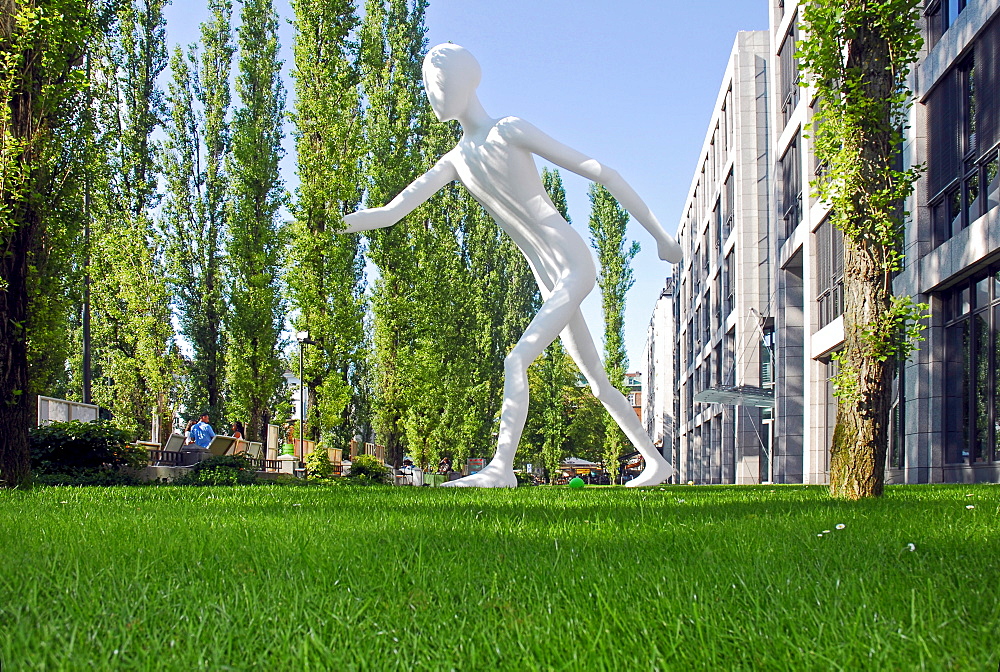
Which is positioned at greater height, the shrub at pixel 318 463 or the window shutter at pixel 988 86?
the window shutter at pixel 988 86

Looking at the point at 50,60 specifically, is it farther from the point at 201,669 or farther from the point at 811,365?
the point at 811,365

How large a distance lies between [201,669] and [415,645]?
362 mm

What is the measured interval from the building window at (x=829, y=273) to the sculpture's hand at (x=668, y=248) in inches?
629

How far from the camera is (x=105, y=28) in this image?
1991cm

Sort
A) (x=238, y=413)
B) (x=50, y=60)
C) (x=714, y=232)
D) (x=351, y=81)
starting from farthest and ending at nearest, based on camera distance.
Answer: (x=714, y=232) < (x=238, y=413) < (x=351, y=81) < (x=50, y=60)

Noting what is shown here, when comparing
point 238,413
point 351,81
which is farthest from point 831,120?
point 238,413

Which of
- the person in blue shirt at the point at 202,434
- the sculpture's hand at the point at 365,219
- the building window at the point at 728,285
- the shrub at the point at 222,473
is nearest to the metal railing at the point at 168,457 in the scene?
the person in blue shirt at the point at 202,434

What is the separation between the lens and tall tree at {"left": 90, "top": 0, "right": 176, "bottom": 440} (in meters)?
25.2

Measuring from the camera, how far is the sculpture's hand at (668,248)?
653 centimetres

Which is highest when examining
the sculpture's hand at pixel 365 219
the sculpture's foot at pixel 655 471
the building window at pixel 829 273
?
the building window at pixel 829 273

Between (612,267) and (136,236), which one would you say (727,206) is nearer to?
(612,267)

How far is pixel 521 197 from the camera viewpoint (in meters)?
6.61

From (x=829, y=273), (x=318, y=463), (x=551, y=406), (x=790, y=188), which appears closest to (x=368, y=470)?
(x=318, y=463)

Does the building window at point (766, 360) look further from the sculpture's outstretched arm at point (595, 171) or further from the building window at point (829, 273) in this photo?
the sculpture's outstretched arm at point (595, 171)
